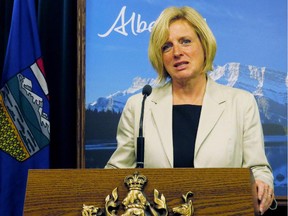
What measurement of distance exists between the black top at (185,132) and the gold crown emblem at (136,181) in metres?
0.52

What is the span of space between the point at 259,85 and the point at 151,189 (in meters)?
1.53

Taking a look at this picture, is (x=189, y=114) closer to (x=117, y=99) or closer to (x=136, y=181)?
(x=136, y=181)

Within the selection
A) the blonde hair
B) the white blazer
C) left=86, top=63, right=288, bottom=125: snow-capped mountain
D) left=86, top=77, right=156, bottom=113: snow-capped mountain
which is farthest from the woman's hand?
left=86, top=77, right=156, bottom=113: snow-capped mountain

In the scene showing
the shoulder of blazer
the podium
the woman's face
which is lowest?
the podium

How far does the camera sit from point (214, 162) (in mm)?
1671

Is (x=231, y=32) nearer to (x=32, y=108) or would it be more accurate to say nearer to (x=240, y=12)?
(x=240, y=12)

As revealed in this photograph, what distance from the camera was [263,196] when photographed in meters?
1.37

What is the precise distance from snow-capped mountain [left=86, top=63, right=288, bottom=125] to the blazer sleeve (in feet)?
2.56

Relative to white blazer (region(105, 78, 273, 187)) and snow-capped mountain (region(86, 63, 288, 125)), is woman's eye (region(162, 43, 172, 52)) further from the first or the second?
snow-capped mountain (region(86, 63, 288, 125))

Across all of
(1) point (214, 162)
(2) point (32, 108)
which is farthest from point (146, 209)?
(2) point (32, 108)

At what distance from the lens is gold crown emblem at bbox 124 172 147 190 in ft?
3.88

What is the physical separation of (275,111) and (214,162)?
0.98 m

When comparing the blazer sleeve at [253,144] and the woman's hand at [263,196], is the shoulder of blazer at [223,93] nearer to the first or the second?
the blazer sleeve at [253,144]

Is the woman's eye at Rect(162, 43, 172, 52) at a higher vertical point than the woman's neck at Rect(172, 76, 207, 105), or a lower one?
higher
